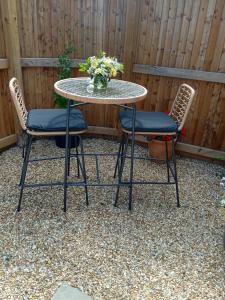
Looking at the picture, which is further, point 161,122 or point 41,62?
point 41,62

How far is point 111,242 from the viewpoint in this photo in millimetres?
1926

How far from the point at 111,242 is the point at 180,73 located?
200 cm

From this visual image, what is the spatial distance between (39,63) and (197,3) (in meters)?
1.85

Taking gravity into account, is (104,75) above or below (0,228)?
above

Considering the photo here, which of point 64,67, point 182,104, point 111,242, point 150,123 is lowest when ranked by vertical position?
point 111,242

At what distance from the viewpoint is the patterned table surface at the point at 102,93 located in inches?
71.1

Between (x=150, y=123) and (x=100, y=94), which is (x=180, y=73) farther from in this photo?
(x=100, y=94)

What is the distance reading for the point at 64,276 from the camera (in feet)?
5.38

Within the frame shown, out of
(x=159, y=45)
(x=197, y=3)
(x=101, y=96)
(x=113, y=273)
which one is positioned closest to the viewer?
(x=113, y=273)

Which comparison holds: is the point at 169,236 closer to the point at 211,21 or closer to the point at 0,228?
the point at 0,228

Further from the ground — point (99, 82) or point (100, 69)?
point (100, 69)

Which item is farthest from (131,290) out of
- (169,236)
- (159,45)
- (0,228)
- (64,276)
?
(159,45)

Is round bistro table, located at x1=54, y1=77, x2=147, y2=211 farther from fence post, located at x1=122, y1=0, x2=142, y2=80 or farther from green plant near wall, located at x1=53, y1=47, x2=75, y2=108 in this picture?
fence post, located at x1=122, y1=0, x2=142, y2=80

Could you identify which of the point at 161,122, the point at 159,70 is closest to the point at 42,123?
the point at 161,122
